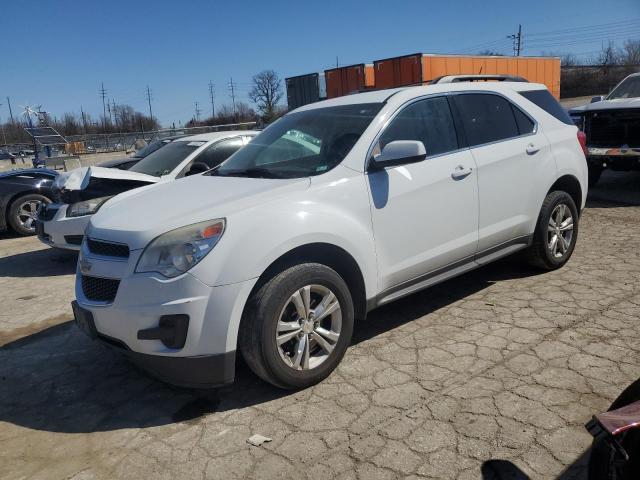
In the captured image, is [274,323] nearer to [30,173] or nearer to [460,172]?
[460,172]

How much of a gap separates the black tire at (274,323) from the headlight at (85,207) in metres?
4.12

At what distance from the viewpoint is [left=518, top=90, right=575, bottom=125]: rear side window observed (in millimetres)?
4879

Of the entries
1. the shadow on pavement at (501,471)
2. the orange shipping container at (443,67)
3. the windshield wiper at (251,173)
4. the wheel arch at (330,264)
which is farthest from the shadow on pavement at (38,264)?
the orange shipping container at (443,67)

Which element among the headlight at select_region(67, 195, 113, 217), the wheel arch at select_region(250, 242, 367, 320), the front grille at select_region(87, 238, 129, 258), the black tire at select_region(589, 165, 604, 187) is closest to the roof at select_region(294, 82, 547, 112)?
the wheel arch at select_region(250, 242, 367, 320)

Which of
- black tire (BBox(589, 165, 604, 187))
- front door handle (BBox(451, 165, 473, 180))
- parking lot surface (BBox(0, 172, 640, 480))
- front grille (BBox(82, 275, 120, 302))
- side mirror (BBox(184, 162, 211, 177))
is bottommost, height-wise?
parking lot surface (BBox(0, 172, 640, 480))

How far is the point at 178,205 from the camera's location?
127 inches

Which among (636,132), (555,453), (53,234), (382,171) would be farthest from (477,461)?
(636,132)

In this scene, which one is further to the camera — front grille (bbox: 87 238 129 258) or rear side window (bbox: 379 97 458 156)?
rear side window (bbox: 379 97 458 156)

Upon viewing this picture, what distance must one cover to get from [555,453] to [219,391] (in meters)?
1.96

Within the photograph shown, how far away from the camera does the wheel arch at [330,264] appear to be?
307 centimetres

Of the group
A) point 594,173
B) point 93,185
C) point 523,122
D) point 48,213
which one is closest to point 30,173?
point 48,213

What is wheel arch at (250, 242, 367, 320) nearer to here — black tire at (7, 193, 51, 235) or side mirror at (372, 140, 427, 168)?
side mirror at (372, 140, 427, 168)

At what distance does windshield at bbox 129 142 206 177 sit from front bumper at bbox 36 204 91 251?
3.44ft

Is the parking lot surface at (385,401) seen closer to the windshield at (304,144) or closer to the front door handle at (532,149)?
the front door handle at (532,149)
